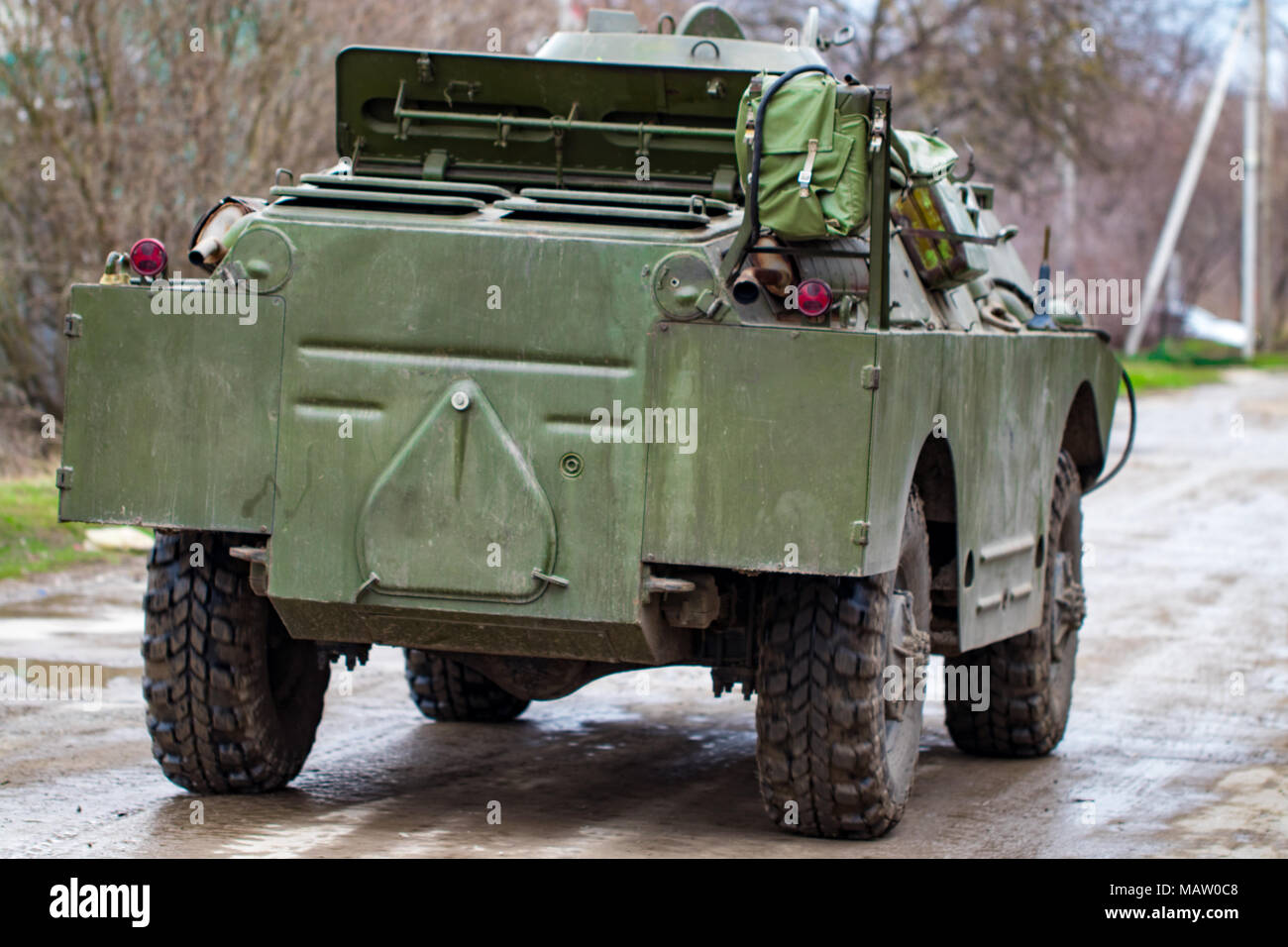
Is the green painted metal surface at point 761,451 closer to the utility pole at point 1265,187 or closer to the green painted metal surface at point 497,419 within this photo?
the green painted metal surface at point 497,419

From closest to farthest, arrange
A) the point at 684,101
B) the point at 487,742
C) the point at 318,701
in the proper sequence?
1. the point at 318,701
2. the point at 684,101
3. the point at 487,742

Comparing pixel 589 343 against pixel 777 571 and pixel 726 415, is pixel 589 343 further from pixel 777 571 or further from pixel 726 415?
pixel 777 571

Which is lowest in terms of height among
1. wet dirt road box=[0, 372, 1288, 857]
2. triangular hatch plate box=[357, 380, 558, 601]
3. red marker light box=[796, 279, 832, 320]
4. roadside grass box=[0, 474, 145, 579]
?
wet dirt road box=[0, 372, 1288, 857]

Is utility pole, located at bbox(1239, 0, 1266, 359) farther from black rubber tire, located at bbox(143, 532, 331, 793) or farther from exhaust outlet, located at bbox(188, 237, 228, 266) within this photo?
exhaust outlet, located at bbox(188, 237, 228, 266)

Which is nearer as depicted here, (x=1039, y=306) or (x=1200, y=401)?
(x=1039, y=306)

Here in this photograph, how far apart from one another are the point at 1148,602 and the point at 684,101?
5845 millimetres

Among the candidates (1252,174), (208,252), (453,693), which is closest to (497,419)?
(208,252)

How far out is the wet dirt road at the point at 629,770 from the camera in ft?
19.9

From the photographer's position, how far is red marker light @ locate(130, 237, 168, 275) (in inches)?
231

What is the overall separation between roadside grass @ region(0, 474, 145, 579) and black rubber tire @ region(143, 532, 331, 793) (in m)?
5.35

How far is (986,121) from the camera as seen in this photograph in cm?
2639

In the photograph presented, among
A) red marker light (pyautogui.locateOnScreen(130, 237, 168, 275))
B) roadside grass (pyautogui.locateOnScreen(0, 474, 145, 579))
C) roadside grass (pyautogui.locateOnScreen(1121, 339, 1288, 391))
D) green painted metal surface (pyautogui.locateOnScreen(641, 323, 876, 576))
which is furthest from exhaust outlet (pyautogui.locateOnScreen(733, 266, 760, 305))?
roadside grass (pyautogui.locateOnScreen(1121, 339, 1288, 391))

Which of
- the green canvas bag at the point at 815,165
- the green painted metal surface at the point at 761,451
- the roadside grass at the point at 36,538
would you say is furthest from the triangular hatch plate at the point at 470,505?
the roadside grass at the point at 36,538
